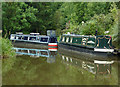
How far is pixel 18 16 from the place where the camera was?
1148 inches

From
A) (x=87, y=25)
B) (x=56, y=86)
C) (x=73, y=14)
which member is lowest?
(x=56, y=86)

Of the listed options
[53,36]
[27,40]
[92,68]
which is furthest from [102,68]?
[27,40]

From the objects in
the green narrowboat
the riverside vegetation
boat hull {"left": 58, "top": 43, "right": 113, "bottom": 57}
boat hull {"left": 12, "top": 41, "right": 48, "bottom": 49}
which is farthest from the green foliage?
the green narrowboat

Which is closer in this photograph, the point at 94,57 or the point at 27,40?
the point at 94,57

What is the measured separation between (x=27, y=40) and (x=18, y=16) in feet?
20.6

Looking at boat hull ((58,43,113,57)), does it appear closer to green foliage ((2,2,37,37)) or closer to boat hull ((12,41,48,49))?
boat hull ((12,41,48,49))

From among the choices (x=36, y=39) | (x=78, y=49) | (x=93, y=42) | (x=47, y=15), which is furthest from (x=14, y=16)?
(x=93, y=42)

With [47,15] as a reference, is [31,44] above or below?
below

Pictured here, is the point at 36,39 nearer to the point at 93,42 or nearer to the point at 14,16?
the point at 14,16

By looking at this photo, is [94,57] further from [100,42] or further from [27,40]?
[27,40]

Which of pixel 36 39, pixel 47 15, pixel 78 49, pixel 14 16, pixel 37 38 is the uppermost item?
pixel 47 15

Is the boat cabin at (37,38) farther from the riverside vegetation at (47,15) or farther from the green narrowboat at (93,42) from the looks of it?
the green narrowboat at (93,42)

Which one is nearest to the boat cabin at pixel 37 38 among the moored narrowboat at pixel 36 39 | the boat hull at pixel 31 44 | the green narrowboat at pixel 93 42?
the moored narrowboat at pixel 36 39

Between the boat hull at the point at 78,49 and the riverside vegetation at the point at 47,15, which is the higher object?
the riverside vegetation at the point at 47,15
